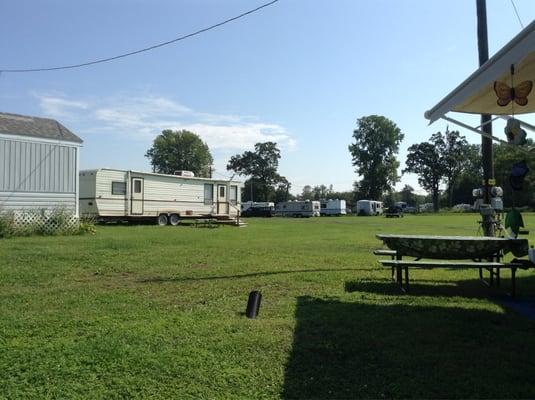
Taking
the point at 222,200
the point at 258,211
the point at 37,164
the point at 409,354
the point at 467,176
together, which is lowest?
the point at 409,354

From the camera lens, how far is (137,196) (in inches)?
1002

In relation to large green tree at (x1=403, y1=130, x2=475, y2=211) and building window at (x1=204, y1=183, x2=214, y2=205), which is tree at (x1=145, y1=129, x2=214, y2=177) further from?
building window at (x1=204, y1=183, x2=214, y2=205)

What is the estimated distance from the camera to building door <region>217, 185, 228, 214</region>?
98.6ft

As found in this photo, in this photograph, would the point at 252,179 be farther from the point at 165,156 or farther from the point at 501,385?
the point at 501,385

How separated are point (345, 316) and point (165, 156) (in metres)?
91.4

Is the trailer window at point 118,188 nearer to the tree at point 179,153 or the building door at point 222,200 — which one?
the building door at point 222,200

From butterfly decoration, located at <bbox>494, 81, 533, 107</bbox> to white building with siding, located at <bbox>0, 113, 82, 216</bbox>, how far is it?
51.1 ft

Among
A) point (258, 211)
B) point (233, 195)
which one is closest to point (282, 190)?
point (258, 211)

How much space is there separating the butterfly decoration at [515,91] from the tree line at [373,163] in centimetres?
8240

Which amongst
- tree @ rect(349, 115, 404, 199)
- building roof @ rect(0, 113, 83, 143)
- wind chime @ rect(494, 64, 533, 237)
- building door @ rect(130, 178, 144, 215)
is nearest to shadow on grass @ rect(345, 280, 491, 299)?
wind chime @ rect(494, 64, 533, 237)

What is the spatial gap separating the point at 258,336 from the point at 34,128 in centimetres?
1603

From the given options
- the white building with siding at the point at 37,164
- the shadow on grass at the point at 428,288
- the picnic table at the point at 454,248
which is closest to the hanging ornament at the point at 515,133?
the picnic table at the point at 454,248

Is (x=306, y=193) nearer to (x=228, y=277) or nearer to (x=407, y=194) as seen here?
(x=407, y=194)

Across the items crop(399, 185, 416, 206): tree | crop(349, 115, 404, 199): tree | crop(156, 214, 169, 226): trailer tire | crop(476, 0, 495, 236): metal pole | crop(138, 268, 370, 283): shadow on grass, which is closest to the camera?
crop(138, 268, 370, 283): shadow on grass
